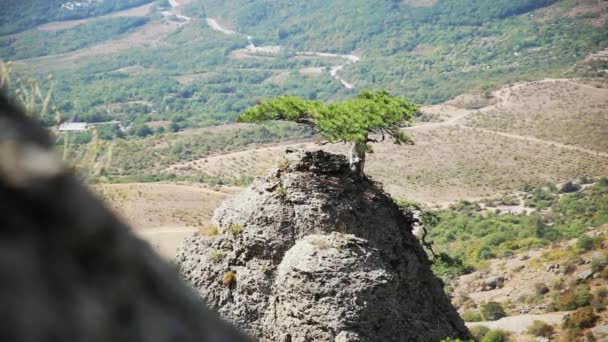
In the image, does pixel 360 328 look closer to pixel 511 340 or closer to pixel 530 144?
pixel 511 340

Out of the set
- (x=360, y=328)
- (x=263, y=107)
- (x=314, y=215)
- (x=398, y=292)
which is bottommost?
(x=360, y=328)

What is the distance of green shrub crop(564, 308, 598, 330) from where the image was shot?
2842 cm

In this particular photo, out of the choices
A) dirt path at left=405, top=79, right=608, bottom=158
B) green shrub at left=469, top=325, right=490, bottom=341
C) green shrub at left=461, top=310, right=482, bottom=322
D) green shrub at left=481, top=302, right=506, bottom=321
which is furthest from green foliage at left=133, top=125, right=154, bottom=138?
green shrub at left=469, top=325, right=490, bottom=341

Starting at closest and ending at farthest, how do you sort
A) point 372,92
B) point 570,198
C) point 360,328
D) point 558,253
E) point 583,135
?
point 360,328, point 372,92, point 558,253, point 570,198, point 583,135

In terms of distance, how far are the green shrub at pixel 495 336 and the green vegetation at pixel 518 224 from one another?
20.5 meters

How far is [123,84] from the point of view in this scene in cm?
19925

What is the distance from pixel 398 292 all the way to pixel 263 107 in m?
6.83

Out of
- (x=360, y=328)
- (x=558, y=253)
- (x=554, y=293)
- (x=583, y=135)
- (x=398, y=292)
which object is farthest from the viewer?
(x=583, y=135)

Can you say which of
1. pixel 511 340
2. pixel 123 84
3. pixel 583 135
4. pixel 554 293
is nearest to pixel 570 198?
pixel 583 135

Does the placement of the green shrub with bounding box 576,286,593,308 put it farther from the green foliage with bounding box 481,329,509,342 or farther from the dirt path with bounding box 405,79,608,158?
the dirt path with bounding box 405,79,608,158

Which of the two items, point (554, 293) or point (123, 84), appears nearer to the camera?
point (554, 293)

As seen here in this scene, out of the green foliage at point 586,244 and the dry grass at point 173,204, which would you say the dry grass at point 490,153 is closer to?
the dry grass at point 173,204

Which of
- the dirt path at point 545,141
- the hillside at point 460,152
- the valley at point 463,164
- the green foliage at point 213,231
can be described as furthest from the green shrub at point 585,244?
the dirt path at point 545,141

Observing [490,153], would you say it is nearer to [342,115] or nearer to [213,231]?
[342,115]
